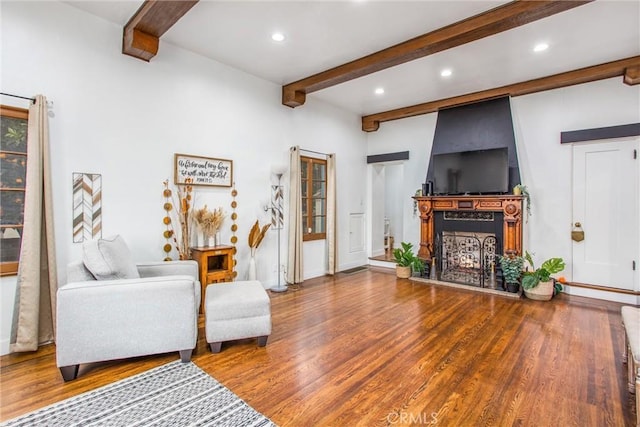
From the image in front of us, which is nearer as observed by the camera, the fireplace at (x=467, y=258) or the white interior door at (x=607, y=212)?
the white interior door at (x=607, y=212)

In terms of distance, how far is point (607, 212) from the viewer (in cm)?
441

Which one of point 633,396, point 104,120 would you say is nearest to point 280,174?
point 104,120

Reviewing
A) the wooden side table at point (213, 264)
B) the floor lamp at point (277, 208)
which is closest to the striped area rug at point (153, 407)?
the wooden side table at point (213, 264)

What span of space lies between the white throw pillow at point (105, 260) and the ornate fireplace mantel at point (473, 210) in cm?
449

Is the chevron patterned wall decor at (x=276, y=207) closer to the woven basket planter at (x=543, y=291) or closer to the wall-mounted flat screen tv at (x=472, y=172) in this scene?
the wall-mounted flat screen tv at (x=472, y=172)

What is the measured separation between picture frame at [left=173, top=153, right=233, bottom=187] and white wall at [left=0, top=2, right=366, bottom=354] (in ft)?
0.27

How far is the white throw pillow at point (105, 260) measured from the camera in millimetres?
2434

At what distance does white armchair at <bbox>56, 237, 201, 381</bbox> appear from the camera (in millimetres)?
2213

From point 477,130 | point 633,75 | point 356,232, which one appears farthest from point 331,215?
point 633,75

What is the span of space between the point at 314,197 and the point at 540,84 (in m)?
3.80

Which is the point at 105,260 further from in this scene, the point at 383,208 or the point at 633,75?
the point at 633,75

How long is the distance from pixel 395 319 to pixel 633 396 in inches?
74.8

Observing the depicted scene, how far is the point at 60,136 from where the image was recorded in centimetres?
298

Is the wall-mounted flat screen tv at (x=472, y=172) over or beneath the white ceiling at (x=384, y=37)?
beneath
